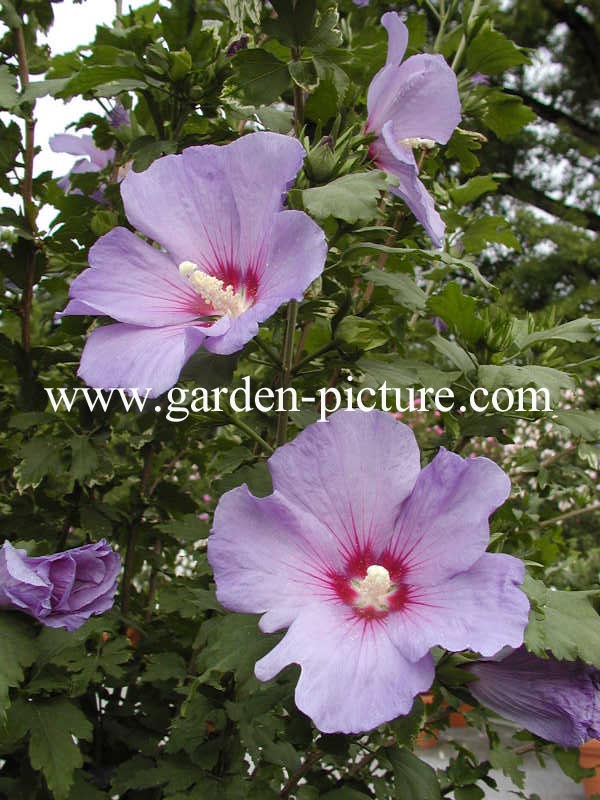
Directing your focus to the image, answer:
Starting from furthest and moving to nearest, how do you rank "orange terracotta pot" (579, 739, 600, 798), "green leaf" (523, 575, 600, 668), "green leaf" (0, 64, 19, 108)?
"orange terracotta pot" (579, 739, 600, 798) → "green leaf" (0, 64, 19, 108) → "green leaf" (523, 575, 600, 668)

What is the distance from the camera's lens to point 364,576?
67 cm

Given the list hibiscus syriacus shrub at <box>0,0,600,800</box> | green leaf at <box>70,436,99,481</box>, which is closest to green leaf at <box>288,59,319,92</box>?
hibiscus syriacus shrub at <box>0,0,600,800</box>

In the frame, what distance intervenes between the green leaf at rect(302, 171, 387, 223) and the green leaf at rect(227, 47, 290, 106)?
→ 16 centimetres

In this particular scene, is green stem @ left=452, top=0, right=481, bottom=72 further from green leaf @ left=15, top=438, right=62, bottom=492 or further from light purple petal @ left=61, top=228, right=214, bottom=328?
green leaf @ left=15, top=438, right=62, bottom=492

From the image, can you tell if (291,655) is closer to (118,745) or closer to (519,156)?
(118,745)

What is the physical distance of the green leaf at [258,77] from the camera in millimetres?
749

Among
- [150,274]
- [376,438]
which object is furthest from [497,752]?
[150,274]

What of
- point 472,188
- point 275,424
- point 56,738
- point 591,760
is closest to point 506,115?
point 472,188

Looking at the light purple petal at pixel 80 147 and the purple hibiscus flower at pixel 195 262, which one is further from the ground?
the light purple petal at pixel 80 147

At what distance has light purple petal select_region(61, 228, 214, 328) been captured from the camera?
0.67 m

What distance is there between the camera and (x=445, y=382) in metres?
0.79

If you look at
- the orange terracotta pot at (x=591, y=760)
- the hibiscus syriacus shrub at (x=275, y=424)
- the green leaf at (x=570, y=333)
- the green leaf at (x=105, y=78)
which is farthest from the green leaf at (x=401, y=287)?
the orange terracotta pot at (x=591, y=760)

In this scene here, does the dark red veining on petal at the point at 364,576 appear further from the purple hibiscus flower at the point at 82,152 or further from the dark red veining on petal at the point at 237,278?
the purple hibiscus flower at the point at 82,152

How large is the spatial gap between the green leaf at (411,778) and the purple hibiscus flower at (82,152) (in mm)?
897
